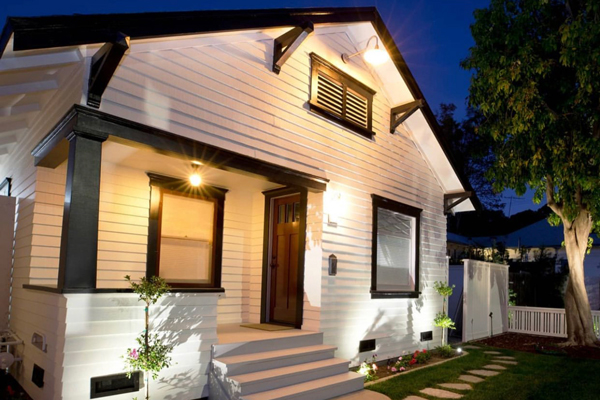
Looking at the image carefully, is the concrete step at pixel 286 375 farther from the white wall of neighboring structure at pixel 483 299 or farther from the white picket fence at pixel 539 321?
the white picket fence at pixel 539 321

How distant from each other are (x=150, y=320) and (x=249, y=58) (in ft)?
11.5

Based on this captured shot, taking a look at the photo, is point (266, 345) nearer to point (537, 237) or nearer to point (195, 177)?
point (195, 177)

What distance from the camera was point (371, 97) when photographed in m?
8.55

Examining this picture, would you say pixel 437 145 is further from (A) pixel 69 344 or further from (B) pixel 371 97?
(A) pixel 69 344

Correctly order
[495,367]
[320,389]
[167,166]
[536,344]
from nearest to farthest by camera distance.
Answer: [320,389]
[167,166]
[495,367]
[536,344]

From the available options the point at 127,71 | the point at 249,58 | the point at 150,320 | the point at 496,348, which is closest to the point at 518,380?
the point at 496,348

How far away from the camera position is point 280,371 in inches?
219

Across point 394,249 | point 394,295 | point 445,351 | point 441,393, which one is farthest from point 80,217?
point 445,351

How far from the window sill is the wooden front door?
1468mm

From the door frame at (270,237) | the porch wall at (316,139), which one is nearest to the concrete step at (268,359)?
the porch wall at (316,139)

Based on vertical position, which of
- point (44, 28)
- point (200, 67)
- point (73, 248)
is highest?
point (200, 67)

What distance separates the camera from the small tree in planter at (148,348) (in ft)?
14.7

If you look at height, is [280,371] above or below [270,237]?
below

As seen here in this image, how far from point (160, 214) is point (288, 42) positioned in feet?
10.1
